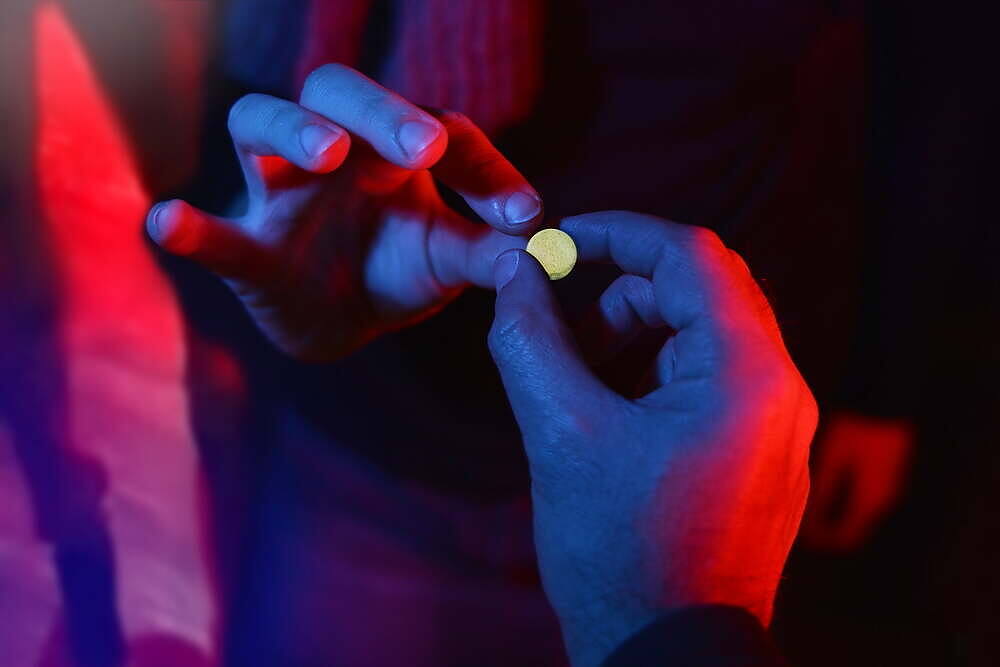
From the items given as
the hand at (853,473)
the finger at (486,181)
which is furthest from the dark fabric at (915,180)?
the finger at (486,181)

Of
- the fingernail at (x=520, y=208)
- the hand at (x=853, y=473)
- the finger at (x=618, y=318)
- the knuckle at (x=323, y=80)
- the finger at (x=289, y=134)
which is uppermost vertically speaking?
the knuckle at (x=323, y=80)

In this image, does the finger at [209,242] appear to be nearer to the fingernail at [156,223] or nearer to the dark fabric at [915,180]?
the fingernail at [156,223]

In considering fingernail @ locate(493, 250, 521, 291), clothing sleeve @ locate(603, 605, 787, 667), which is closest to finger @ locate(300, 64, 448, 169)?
fingernail @ locate(493, 250, 521, 291)

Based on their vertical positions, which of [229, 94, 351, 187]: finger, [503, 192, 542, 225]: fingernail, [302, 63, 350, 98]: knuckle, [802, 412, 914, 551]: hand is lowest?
[802, 412, 914, 551]: hand

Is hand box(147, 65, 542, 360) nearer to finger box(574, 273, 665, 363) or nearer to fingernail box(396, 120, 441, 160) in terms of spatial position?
fingernail box(396, 120, 441, 160)

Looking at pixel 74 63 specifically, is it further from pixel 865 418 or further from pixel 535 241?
pixel 865 418

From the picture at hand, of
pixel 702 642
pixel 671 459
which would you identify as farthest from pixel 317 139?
pixel 702 642
